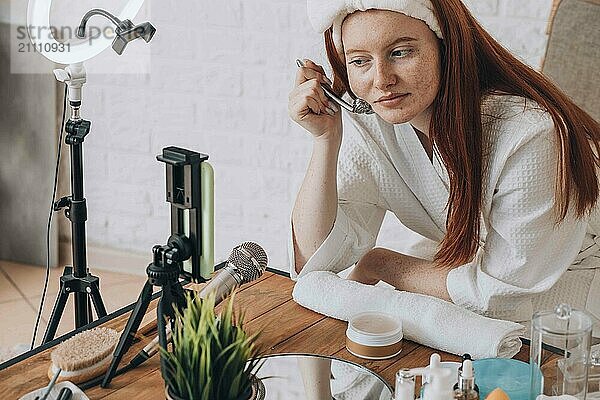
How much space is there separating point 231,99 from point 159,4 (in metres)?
0.37

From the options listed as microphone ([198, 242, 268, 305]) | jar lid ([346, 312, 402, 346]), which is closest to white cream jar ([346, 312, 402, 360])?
jar lid ([346, 312, 402, 346])

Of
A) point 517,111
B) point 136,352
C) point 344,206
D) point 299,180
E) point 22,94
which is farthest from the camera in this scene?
point 22,94

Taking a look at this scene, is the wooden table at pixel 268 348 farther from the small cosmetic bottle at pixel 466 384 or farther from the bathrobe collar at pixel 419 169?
the bathrobe collar at pixel 419 169

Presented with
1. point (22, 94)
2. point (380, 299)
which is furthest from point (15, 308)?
point (380, 299)

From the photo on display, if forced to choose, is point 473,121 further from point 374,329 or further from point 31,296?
point 31,296

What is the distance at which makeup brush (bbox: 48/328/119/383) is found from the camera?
150 centimetres

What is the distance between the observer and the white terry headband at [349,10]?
64.3 inches

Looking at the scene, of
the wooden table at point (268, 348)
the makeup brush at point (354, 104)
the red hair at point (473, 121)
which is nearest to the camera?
the wooden table at point (268, 348)

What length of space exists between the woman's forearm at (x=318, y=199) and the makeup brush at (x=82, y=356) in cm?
47

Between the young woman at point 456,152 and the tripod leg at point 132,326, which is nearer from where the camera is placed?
the tripod leg at point 132,326

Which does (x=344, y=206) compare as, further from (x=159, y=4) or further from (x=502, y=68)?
(x=159, y=4)

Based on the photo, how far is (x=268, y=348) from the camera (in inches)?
63.2

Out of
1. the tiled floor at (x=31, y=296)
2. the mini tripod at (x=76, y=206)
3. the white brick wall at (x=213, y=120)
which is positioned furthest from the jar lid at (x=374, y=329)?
the tiled floor at (x=31, y=296)

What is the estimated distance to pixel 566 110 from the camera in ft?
5.78
